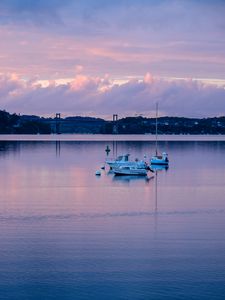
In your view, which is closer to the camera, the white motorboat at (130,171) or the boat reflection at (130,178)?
the boat reflection at (130,178)

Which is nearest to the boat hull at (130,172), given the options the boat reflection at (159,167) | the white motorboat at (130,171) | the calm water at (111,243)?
the white motorboat at (130,171)

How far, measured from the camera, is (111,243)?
1888cm

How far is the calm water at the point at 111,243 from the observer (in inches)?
560

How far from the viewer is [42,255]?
17.2 meters

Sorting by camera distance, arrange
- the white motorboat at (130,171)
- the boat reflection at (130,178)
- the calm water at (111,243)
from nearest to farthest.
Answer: the calm water at (111,243), the boat reflection at (130,178), the white motorboat at (130,171)

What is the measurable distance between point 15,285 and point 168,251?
5425 mm

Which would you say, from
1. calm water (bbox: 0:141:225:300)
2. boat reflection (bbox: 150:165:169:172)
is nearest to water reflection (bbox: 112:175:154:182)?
calm water (bbox: 0:141:225:300)

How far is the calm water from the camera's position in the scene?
14.2m

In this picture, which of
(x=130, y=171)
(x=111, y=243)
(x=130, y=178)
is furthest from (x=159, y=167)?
(x=111, y=243)

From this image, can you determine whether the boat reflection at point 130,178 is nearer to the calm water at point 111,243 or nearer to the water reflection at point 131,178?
the water reflection at point 131,178

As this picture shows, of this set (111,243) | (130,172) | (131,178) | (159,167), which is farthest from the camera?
(159,167)

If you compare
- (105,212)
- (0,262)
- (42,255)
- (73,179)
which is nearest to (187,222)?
(105,212)

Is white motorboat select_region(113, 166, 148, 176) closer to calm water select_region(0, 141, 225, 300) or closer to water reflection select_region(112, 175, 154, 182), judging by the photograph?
water reflection select_region(112, 175, 154, 182)

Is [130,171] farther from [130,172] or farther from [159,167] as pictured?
[159,167]
